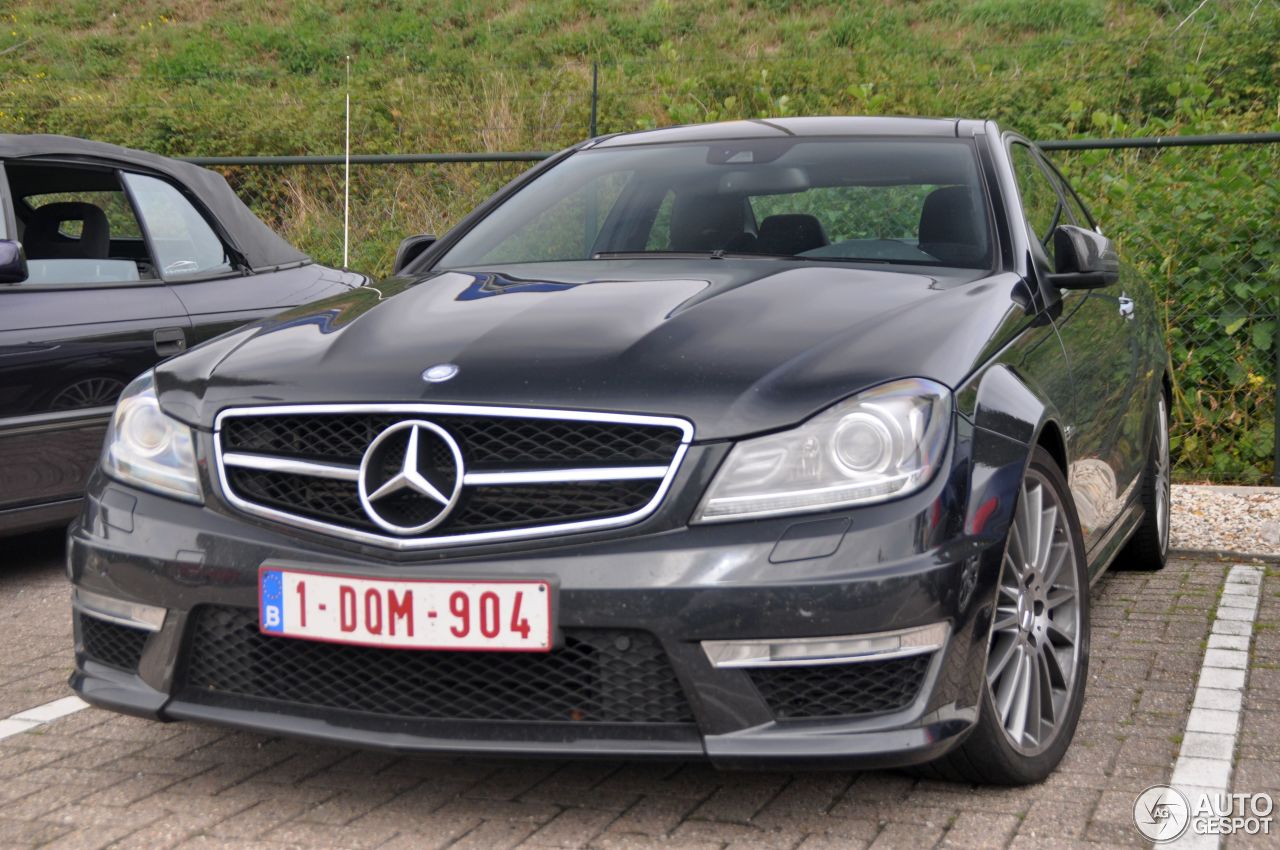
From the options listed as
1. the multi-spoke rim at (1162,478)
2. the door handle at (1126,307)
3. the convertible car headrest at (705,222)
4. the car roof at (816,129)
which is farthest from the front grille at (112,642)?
the multi-spoke rim at (1162,478)

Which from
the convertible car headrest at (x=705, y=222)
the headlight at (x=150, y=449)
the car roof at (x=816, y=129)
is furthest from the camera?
the car roof at (x=816, y=129)

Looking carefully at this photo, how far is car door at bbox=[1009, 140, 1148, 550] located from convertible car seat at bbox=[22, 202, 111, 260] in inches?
136

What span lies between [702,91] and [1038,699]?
14.0 metres

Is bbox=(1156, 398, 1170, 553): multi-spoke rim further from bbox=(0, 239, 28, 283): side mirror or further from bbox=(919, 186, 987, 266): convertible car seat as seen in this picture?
bbox=(0, 239, 28, 283): side mirror

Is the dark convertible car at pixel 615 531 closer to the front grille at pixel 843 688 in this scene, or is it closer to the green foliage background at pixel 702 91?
the front grille at pixel 843 688

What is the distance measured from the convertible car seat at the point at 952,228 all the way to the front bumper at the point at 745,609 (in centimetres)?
122

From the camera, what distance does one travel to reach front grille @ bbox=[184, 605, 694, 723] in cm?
277

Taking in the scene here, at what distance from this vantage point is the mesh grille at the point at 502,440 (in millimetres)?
2805

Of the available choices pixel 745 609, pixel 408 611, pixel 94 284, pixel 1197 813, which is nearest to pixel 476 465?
pixel 408 611

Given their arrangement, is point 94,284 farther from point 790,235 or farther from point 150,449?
point 790,235

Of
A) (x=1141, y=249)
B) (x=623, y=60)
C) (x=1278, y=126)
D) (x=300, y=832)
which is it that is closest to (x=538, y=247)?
(x=300, y=832)

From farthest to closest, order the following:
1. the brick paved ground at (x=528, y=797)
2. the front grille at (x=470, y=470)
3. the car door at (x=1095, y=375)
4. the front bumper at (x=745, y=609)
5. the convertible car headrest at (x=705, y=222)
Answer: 1. the convertible car headrest at (x=705, y=222)
2. the car door at (x=1095, y=375)
3. the brick paved ground at (x=528, y=797)
4. the front grille at (x=470, y=470)
5. the front bumper at (x=745, y=609)

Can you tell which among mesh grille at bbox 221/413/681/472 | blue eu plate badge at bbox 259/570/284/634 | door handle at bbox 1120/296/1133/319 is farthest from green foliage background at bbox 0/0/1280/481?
blue eu plate badge at bbox 259/570/284/634

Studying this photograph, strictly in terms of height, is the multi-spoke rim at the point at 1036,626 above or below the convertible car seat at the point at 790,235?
Result: below
